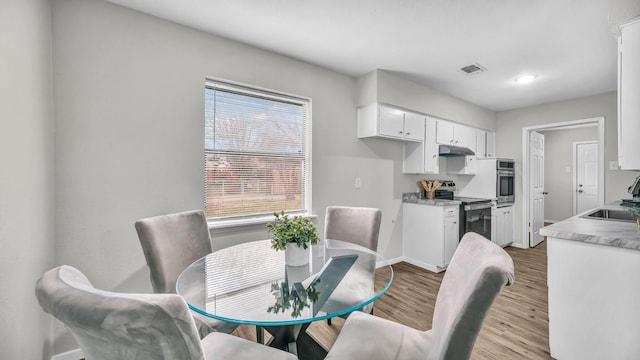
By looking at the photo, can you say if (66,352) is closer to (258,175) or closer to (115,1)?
(258,175)

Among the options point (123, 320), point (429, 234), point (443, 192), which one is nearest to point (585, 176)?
point (443, 192)

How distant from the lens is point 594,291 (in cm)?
161

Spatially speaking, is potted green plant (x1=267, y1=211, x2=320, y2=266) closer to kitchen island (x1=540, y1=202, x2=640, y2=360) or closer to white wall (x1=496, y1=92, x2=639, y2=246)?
kitchen island (x1=540, y1=202, x2=640, y2=360)

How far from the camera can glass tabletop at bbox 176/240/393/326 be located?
3.66 ft

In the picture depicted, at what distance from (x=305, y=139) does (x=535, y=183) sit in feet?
14.3

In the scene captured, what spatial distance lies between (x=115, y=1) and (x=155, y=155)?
1095 millimetres

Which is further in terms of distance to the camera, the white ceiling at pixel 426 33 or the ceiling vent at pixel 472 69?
the ceiling vent at pixel 472 69

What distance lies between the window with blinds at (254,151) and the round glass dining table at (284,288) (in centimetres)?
77

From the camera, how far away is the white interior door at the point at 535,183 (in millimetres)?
4641

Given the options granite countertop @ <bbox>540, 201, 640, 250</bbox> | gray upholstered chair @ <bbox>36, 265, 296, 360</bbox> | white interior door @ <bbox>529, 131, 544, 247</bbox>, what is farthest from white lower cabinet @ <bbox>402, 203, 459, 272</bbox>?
gray upholstered chair @ <bbox>36, 265, 296, 360</bbox>

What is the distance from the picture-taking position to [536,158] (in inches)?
188

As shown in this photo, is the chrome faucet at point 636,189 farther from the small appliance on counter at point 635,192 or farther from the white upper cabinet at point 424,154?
the white upper cabinet at point 424,154

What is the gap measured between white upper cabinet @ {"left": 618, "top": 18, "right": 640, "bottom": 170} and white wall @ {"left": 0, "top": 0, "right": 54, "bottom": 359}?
10.9 ft

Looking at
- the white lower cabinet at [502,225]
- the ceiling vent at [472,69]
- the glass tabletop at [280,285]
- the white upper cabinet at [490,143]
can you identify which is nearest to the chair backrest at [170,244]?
the glass tabletop at [280,285]
